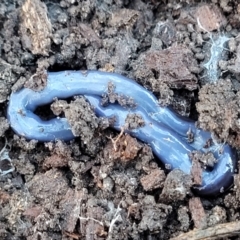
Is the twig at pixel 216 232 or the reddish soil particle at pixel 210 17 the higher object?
the reddish soil particle at pixel 210 17

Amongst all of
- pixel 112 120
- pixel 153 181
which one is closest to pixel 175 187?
pixel 153 181

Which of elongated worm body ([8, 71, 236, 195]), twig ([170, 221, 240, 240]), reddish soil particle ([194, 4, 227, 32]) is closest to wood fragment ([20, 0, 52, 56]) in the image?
elongated worm body ([8, 71, 236, 195])

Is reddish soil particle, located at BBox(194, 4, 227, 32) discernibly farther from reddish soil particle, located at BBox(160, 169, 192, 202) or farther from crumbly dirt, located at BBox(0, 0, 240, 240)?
reddish soil particle, located at BBox(160, 169, 192, 202)

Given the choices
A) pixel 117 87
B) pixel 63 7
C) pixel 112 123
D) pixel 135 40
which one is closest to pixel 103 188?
pixel 112 123

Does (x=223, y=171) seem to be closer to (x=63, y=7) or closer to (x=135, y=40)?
(x=135, y=40)

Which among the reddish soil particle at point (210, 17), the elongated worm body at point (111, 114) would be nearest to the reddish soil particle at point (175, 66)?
the elongated worm body at point (111, 114)

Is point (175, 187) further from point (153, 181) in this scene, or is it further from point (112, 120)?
point (112, 120)

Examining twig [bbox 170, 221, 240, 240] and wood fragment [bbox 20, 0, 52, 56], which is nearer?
twig [bbox 170, 221, 240, 240]

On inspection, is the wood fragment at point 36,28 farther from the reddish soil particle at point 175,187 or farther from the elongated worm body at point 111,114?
the reddish soil particle at point 175,187
